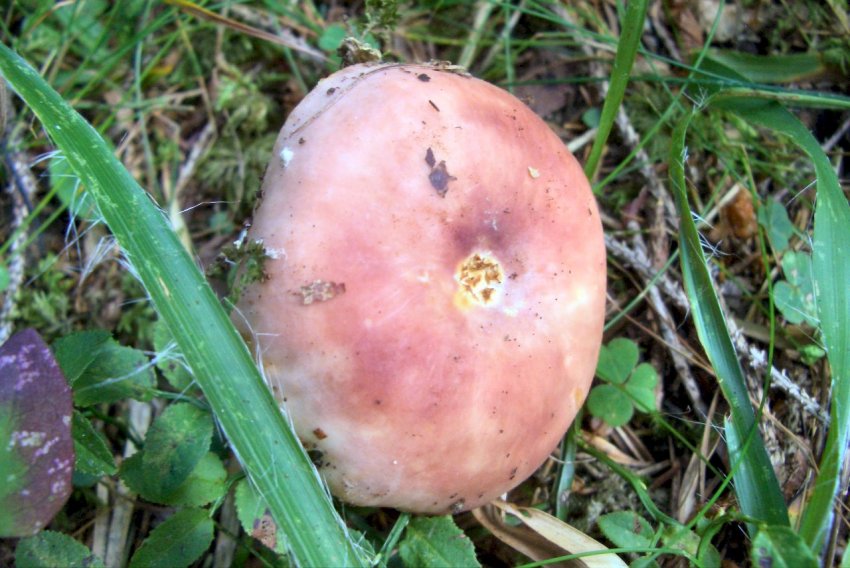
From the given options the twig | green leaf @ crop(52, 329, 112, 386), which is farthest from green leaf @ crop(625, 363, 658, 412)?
the twig

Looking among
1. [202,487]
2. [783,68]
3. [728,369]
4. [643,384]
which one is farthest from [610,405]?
[783,68]

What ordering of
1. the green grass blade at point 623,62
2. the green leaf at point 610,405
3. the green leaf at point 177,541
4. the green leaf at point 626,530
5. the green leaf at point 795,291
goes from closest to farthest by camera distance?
the green leaf at point 177,541
the green leaf at point 626,530
the green grass blade at point 623,62
the green leaf at point 610,405
the green leaf at point 795,291

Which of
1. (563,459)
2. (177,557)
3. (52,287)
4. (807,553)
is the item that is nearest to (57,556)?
(177,557)

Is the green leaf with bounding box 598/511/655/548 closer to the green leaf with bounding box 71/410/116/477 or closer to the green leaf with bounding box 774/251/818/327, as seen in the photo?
the green leaf with bounding box 774/251/818/327

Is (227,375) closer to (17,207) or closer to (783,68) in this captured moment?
(17,207)

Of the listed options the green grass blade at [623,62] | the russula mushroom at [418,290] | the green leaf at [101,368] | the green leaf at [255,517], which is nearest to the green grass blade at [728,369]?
the green grass blade at [623,62]

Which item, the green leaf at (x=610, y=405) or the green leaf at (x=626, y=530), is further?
the green leaf at (x=610, y=405)

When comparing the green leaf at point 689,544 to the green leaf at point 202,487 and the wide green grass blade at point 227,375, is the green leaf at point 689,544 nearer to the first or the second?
the wide green grass blade at point 227,375

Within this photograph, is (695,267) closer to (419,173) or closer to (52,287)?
(419,173)
